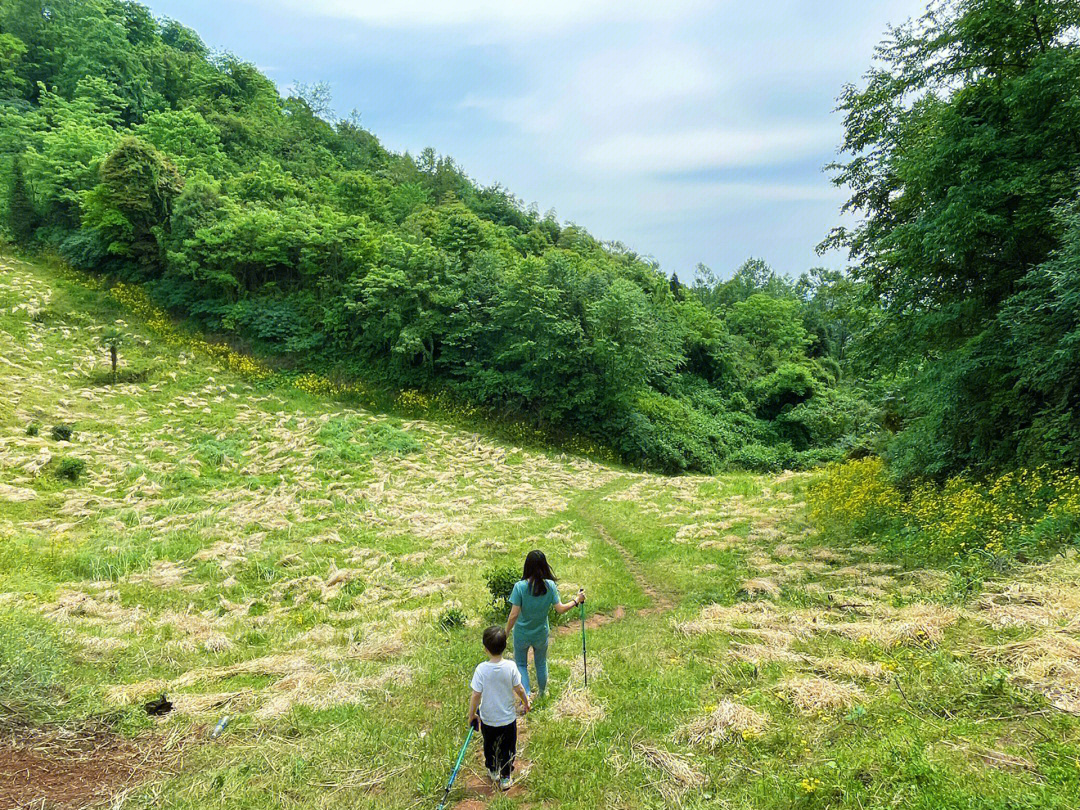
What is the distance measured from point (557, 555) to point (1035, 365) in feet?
34.4

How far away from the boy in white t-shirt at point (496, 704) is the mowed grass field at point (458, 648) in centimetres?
29

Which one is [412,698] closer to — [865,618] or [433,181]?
[865,618]

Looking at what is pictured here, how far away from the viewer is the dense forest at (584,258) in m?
10.2

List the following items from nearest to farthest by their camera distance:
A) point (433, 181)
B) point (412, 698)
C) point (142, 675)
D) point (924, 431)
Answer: point (412, 698)
point (142, 675)
point (924, 431)
point (433, 181)

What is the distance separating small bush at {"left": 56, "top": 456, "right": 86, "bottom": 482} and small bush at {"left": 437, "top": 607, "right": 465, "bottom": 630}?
13536 millimetres

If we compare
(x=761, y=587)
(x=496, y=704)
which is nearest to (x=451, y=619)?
(x=496, y=704)

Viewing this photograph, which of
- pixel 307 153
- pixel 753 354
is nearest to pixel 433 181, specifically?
pixel 307 153

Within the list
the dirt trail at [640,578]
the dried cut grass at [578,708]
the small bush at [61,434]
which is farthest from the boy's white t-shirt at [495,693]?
the small bush at [61,434]

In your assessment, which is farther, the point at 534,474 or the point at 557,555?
the point at 534,474

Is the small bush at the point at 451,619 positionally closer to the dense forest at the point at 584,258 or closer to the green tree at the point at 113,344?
the dense forest at the point at 584,258

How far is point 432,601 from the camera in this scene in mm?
10828

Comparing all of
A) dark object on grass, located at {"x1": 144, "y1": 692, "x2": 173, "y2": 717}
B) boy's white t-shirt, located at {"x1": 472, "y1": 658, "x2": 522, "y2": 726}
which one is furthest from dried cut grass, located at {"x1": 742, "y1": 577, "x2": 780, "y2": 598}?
dark object on grass, located at {"x1": 144, "y1": 692, "x2": 173, "y2": 717}

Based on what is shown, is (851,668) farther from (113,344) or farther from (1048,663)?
(113,344)

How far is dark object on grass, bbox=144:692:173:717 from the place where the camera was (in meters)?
6.38
